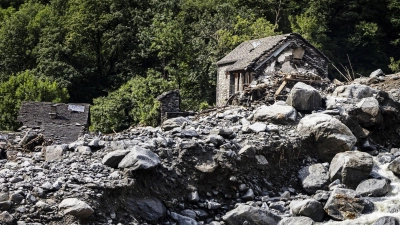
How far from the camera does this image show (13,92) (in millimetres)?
43094

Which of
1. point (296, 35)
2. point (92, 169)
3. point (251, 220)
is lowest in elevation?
point (251, 220)

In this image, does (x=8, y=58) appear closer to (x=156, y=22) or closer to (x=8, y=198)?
(x=156, y=22)

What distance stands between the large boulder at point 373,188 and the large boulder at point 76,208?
25.3 feet

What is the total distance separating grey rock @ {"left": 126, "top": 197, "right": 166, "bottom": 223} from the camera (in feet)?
47.5

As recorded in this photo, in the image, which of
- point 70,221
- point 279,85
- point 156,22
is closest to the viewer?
point 70,221

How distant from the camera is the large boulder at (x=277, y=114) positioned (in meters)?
19.9

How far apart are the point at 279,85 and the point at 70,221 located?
12.6 metres

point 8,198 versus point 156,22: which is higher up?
point 156,22

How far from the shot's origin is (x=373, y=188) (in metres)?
17.5

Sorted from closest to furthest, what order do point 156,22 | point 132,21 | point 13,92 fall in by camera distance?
point 13,92 < point 156,22 < point 132,21

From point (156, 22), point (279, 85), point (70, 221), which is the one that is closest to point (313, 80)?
point (279, 85)

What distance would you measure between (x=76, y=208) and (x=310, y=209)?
589 centimetres

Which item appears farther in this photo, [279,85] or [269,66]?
[269,66]

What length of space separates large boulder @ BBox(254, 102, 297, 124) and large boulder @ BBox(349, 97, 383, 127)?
234cm
